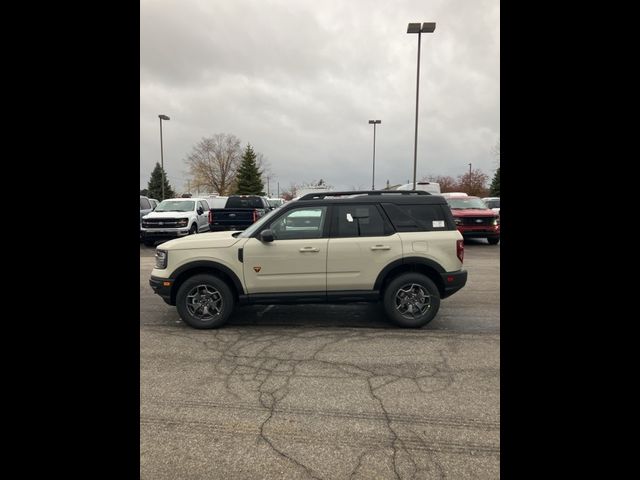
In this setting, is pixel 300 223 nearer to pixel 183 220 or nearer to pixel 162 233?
pixel 183 220

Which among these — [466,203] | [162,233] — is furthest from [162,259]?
[466,203]

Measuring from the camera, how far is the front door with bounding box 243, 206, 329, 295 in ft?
16.1

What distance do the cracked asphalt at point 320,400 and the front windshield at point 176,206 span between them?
1139cm

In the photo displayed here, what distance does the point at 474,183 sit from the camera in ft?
172

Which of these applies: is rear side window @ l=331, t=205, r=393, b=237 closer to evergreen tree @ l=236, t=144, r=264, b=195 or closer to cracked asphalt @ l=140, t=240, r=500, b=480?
cracked asphalt @ l=140, t=240, r=500, b=480

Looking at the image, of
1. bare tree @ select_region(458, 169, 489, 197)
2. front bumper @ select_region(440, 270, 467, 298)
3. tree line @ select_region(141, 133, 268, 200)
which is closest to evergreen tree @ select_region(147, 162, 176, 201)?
tree line @ select_region(141, 133, 268, 200)

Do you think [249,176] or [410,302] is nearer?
[410,302]

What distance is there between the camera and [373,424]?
2717 mm

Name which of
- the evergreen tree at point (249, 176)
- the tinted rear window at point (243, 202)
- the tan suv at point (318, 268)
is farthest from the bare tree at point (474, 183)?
the tan suv at point (318, 268)

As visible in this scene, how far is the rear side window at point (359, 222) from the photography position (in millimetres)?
5047

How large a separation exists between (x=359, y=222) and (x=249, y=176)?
49349mm

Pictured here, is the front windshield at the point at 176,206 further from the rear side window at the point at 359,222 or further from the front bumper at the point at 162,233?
the rear side window at the point at 359,222

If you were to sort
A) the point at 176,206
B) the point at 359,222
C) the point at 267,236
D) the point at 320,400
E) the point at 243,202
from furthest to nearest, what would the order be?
the point at 243,202, the point at 176,206, the point at 359,222, the point at 267,236, the point at 320,400

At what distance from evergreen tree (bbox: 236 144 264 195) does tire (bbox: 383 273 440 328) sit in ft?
159
